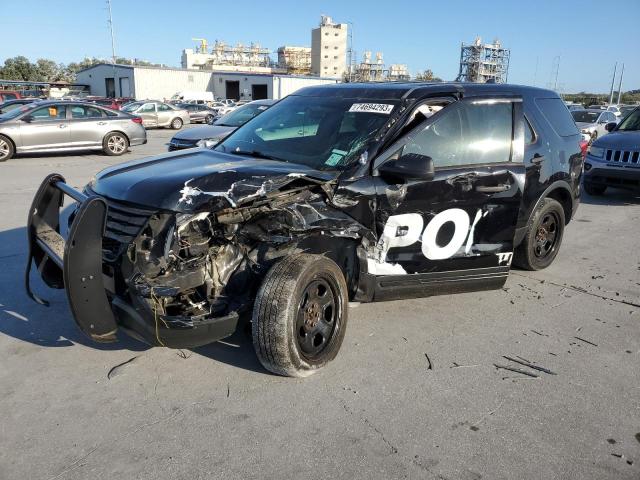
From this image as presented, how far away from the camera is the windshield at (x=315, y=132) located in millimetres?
3818

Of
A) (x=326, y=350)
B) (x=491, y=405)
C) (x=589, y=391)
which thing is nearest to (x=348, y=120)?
Answer: (x=326, y=350)

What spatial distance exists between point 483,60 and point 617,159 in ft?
68.7

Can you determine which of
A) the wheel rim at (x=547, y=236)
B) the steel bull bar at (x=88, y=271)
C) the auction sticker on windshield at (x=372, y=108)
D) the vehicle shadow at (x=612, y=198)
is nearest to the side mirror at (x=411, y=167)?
the auction sticker on windshield at (x=372, y=108)

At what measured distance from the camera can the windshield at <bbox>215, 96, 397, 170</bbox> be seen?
3.82m

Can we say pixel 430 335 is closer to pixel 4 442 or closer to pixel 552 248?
pixel 552 248

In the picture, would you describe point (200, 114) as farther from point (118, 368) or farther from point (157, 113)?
point (118, 368)

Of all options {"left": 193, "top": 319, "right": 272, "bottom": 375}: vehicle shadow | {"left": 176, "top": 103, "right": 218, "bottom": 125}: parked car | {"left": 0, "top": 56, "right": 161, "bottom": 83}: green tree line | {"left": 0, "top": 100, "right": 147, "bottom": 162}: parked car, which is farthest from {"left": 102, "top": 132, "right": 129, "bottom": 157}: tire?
{"left": 0, "top": 56, "right": 161, "bottom": 83}: green tree line

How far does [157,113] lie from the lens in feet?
88.2

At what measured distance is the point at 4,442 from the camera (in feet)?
8.97

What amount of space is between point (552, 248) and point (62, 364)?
497cm

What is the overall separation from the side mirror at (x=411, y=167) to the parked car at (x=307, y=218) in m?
0.01

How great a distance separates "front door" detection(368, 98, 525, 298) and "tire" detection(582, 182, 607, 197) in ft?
21.2

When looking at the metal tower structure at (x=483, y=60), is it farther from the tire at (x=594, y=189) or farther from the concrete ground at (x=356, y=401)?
the concrete ground at (x=356, y=401)

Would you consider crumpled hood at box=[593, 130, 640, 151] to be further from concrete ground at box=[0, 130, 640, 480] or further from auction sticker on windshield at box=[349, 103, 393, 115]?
auction sticker on windshield at box=[349, 103, 393, 115]
